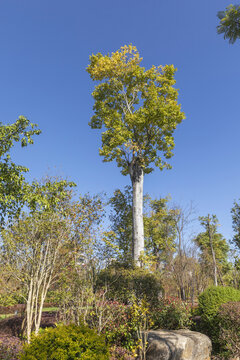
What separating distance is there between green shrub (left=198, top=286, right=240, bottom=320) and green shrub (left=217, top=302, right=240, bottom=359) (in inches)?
24.4

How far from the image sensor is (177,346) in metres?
6.46

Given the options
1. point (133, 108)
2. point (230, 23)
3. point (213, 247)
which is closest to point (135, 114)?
point (133, 108)

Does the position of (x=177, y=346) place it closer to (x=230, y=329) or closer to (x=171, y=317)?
(x=230, y=329)

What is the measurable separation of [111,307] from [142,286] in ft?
4.47

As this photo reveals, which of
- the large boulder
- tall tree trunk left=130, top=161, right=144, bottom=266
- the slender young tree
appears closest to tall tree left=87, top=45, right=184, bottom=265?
tall tree trunk left=130, top=161, right=144, bottom=266

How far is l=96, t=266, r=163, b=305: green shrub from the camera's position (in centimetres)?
837

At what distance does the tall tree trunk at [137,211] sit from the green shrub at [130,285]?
1.30m

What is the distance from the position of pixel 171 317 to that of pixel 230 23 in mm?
8908

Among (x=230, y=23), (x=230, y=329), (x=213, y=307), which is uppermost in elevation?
(x=230, y=23)

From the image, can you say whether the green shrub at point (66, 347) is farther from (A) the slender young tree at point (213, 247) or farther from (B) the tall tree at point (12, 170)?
(A) the slender young tree at point (213, 247)

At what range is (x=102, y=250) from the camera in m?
9.30

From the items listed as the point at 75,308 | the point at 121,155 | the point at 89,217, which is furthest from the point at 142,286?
the point at 121,155

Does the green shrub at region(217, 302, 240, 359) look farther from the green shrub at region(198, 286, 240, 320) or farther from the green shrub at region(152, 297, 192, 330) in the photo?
the green shrub at region(152, 297, 192, 330)

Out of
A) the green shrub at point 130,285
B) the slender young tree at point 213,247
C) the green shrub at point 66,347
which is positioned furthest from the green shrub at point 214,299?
the slender young tree at point 213,247
